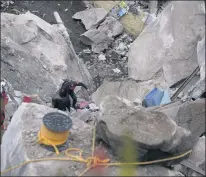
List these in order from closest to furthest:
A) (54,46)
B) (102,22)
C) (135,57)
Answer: (54,46), (135,57), (102,22)

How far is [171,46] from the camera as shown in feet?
22.0

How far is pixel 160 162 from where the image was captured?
149 inches

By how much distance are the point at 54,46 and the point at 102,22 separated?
1981mm

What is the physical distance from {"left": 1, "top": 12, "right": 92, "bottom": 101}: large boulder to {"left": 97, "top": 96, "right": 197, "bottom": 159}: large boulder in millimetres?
2435

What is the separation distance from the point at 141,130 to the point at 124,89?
2963 mm

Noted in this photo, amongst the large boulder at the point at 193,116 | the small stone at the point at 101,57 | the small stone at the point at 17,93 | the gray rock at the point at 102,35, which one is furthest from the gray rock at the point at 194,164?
the gray rock at the point at 102,35

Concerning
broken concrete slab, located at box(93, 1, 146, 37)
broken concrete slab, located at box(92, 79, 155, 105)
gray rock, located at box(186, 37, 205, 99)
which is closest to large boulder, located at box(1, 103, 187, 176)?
gray rock, located at box(186, 37, 205, 99)

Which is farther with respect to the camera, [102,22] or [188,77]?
[102,22]

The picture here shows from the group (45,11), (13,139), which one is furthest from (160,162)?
(45,11)

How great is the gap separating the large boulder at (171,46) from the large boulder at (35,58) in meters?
0.87

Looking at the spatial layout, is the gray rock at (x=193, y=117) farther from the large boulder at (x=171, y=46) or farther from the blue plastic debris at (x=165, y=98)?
the large boulder at (x=171, y=46)

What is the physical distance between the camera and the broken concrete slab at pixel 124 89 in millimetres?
6473

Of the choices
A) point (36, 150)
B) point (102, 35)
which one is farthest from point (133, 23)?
point (36, 150)

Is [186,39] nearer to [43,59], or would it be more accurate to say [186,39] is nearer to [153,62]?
[153,62]
